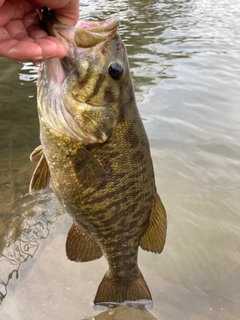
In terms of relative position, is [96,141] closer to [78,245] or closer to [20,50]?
[20,50]

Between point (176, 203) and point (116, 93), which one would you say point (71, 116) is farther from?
point (176, 203)

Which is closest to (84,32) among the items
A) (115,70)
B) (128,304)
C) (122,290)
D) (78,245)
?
(115,70)

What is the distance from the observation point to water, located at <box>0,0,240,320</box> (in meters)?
2.95

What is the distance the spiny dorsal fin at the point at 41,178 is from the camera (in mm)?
2172

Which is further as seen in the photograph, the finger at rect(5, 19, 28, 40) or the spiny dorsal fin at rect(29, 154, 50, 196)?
the spiny dorsal fin at rect(29, 154, 50, 196)

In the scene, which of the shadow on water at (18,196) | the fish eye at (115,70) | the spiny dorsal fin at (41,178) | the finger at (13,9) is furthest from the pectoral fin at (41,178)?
the shadow on water at (18,196)

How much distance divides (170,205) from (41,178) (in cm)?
216

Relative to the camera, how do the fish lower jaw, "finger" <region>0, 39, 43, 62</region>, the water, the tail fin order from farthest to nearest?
the water, the fish lower jaw, the tail fin, "finger" <region>0, 39, 43, 62</region>

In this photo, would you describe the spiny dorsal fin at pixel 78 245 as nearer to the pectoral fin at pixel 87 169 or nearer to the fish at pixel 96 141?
the fish at pixel 96 141

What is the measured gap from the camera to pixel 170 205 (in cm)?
400

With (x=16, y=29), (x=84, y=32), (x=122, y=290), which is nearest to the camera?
(x=84, y=32)

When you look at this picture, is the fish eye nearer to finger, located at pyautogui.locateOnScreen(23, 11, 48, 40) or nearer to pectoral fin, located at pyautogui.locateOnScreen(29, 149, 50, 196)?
finger, located at pyautogui.locateOnScreen(23, 11, 48, 40)

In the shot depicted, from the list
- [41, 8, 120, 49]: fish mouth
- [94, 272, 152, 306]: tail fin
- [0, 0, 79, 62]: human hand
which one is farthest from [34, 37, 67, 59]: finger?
[94, 272, 152, 306]: tail fin

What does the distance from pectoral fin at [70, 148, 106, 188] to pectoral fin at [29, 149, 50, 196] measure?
0.32 meters
